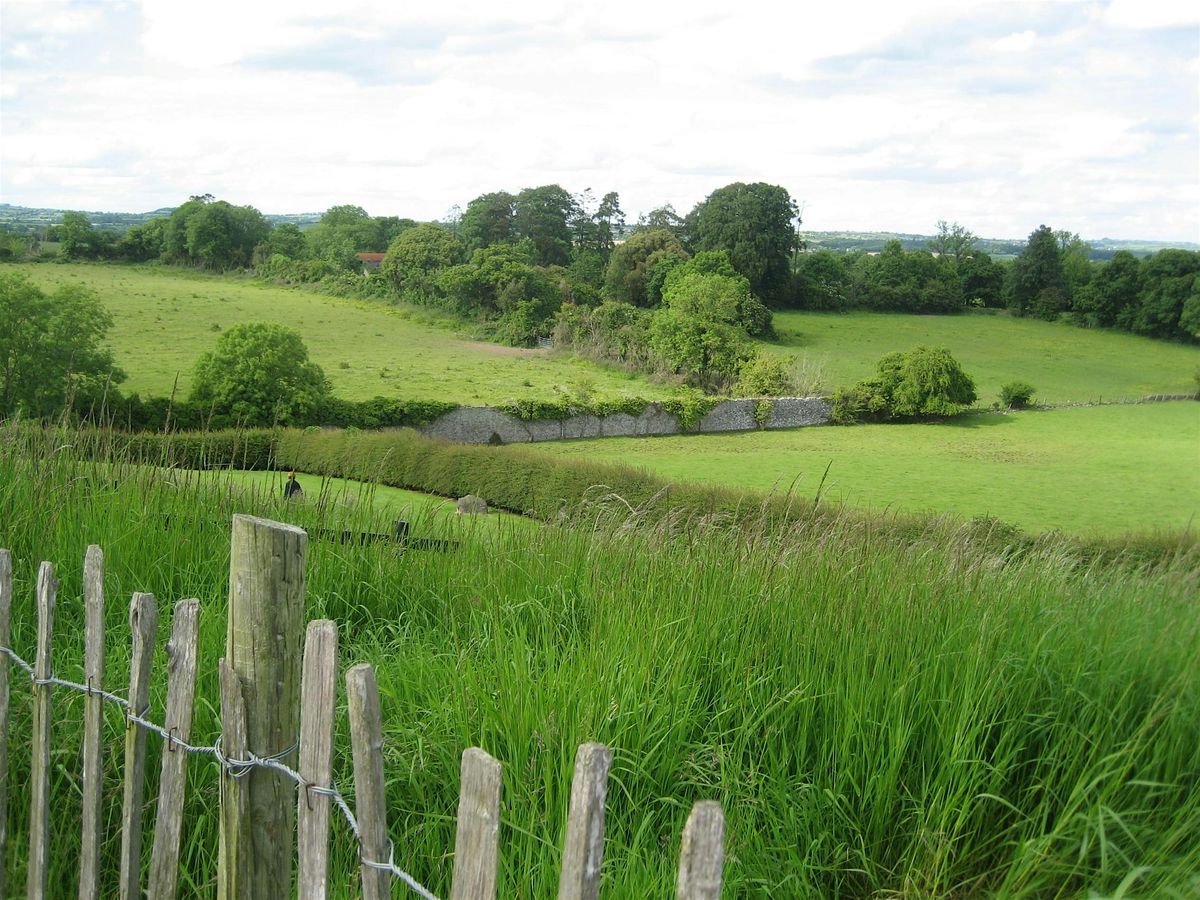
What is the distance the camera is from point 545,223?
77125 millimetres

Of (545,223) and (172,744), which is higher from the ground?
(545,223)

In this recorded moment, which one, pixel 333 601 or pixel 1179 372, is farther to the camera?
pixel 1179 372

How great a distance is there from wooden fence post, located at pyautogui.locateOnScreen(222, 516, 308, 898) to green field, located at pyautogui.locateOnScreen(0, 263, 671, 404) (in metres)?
36.8

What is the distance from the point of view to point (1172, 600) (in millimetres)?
2797

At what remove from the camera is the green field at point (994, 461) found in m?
32.2

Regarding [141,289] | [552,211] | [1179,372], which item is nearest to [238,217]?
[141,289]

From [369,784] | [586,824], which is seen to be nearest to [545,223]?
[369,784]

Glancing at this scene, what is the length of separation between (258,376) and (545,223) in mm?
45934

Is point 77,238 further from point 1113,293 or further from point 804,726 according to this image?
point 804,726

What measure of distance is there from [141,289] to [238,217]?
44.0 feet

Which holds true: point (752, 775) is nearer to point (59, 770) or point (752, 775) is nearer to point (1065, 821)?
point (1065, 821)

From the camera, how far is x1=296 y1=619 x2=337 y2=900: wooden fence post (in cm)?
149

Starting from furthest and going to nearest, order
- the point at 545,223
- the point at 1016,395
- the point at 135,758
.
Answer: the point at 545,223 → the point at 1016,395 → the point at 135,758

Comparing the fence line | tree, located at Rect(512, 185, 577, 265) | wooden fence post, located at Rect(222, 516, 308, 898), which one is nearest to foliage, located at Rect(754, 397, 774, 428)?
tree, located at Rect(512, 185, 577, 265)
